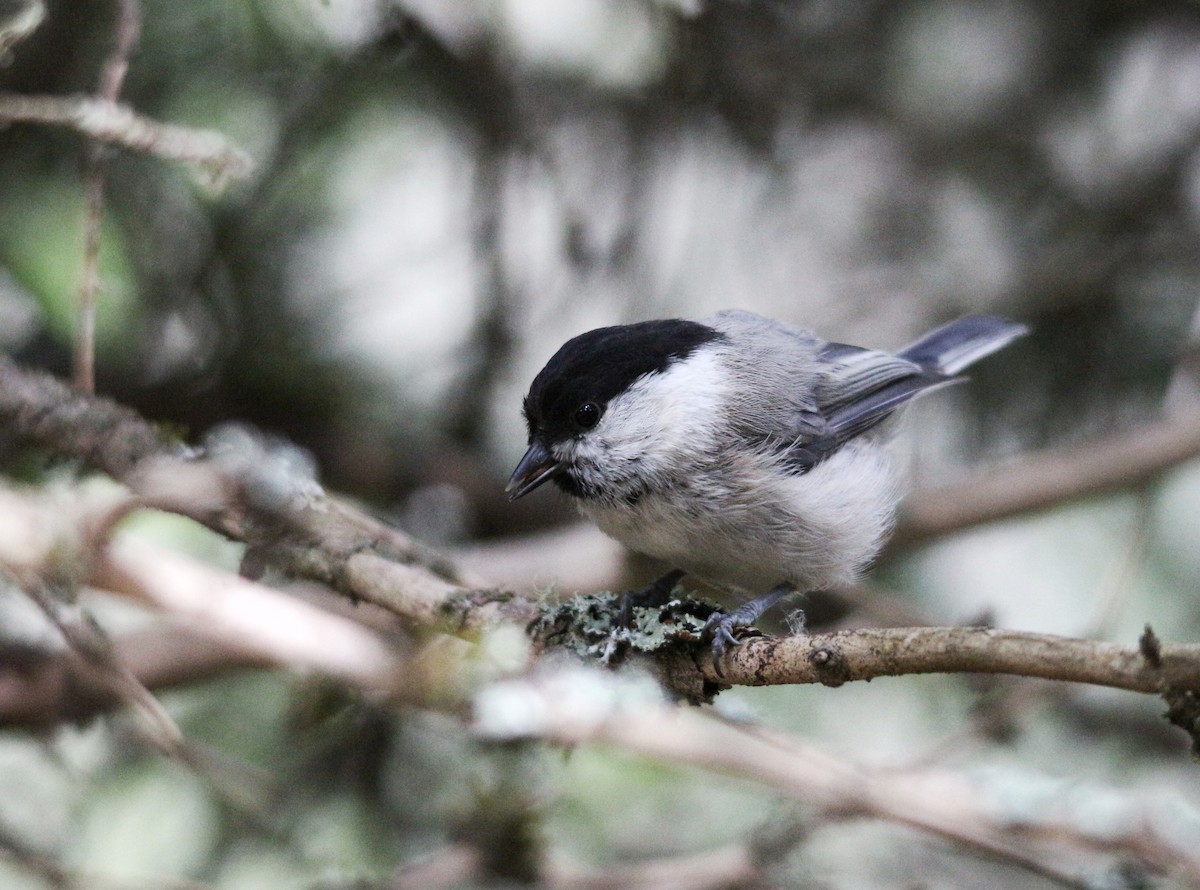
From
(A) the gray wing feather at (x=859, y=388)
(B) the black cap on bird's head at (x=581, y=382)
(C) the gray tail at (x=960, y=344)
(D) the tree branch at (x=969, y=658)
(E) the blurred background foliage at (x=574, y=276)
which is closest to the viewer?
(D) the tree branch at (x=969, y=658)

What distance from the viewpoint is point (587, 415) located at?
200 cm


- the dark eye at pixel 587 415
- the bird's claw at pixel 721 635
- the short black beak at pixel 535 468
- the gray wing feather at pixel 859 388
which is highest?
the gray wing feather at pixel 859 388

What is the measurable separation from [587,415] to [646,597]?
1.16 ft

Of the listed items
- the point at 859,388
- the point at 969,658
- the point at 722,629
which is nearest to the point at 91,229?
the point at 722,629

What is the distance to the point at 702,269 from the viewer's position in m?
3.56

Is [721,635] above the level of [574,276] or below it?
below

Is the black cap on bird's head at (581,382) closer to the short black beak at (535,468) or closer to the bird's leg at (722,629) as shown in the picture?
the short black beak at (535,468)

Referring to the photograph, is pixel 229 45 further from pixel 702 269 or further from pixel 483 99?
pixel 702 269

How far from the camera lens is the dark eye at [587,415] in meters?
1.99

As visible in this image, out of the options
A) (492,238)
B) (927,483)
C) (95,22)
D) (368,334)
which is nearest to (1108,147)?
(927,483)

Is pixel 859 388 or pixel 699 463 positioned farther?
pixel 859 388

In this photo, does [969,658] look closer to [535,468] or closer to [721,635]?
[721,635]

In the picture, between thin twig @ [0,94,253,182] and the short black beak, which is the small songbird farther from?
thin twig @ [0,94,253,182]

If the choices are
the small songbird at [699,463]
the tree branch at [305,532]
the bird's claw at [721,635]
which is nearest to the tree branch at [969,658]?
the tree branch at [305,532]
